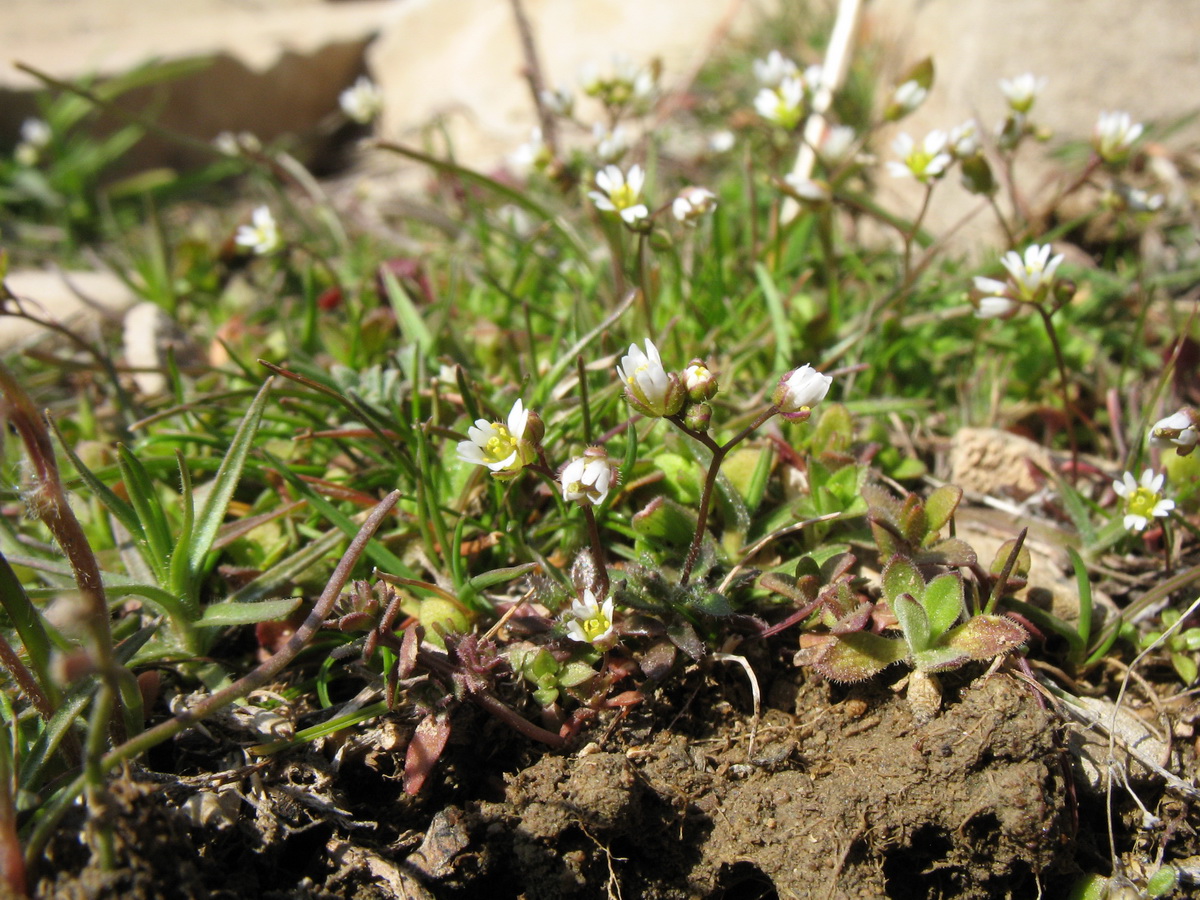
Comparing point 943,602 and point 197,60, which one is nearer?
point 943,602

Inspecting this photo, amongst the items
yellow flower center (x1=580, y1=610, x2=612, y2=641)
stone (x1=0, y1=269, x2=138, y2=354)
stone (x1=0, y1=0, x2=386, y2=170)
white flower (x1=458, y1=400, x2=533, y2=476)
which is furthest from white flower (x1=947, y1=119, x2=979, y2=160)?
stone (x1=0, y1=0, x2=386, y2=170)

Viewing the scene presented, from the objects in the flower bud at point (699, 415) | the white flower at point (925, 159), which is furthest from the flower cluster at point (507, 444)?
the white flower at point (925, 159)

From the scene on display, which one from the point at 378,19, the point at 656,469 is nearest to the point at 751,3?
the point at 378,19

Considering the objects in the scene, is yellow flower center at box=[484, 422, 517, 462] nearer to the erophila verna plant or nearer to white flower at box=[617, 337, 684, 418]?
the erophila verna plant

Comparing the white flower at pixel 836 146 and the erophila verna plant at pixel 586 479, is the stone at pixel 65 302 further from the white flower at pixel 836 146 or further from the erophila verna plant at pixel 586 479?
the white flower at pixel 836 146

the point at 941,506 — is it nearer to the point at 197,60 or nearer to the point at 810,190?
the point at 810,190

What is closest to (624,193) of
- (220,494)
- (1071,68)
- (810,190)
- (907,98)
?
(810,190)
